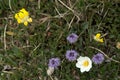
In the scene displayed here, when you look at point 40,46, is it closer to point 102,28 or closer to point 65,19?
point 65,19

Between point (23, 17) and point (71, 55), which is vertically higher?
point (23, 17)

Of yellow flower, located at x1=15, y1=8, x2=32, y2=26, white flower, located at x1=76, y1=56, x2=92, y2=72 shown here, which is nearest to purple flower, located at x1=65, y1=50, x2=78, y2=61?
white flower, located at x1=76, y1=56, x2=92, y2=72

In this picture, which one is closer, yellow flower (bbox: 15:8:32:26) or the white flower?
the white flower

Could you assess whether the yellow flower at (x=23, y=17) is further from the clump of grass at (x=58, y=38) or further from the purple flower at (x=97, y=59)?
the purple flower at (x=97, y=59)

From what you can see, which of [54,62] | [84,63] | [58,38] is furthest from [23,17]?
[84,63]

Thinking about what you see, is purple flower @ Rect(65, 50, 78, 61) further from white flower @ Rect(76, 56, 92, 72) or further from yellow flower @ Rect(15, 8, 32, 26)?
yellow flower @ Rect(15, 8, 32, 26)

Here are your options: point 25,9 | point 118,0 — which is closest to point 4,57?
point 25,9

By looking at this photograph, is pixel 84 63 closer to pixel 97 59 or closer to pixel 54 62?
pixel 97 59
